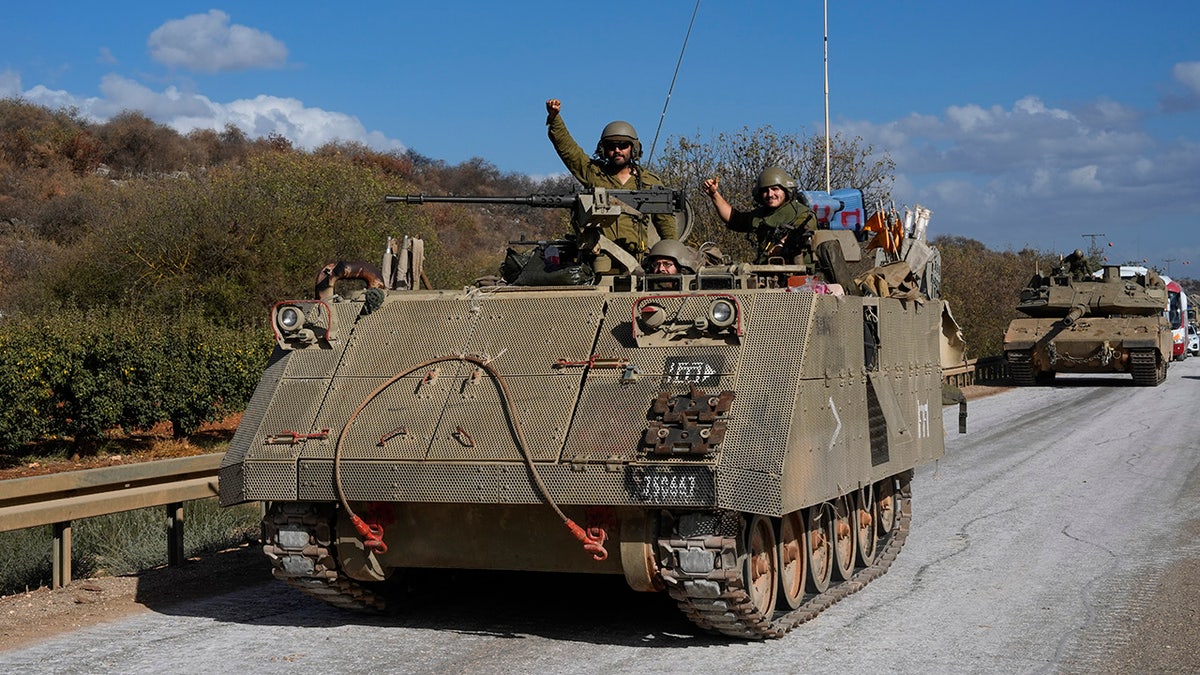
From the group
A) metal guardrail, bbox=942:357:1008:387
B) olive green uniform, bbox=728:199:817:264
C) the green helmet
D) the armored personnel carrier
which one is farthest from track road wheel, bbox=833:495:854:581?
metal guardrail, bbox=942:357:1008:387

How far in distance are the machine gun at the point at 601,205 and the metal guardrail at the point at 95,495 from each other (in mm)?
2591

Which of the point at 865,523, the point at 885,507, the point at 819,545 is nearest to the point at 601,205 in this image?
the point at 819,545

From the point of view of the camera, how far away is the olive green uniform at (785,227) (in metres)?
10.9

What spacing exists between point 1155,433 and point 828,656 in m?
15.3

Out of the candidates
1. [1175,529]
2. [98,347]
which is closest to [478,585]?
[1175,529]

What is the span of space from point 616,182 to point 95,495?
4.41 metres

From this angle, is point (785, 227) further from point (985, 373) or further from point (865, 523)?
point (985, 373)

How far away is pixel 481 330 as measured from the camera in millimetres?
8297

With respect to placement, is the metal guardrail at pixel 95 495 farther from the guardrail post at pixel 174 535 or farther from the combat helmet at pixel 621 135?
the combat helmet at pixel 621 135

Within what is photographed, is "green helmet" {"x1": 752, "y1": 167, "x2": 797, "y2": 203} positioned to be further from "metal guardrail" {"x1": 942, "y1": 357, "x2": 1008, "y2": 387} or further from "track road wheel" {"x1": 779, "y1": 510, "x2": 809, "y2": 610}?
"metal guardrail" {"x1": 942, "y1": 357, "x2": 1008, "y2": 387}

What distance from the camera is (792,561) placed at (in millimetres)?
8383

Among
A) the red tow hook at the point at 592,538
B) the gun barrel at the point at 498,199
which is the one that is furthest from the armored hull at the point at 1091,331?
the red tow hook at the point at 592,538

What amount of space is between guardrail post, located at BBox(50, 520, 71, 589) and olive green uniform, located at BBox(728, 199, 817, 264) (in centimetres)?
538

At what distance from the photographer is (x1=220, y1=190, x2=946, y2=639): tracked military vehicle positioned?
7090 millimetres
